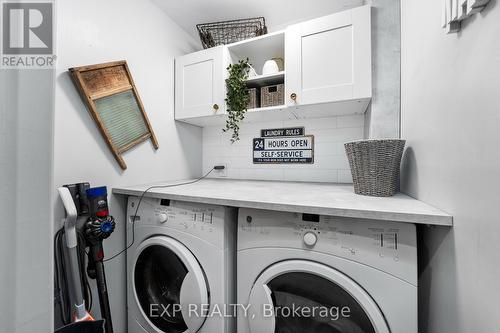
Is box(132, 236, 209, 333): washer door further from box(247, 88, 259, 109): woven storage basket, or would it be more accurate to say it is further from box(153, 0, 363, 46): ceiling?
box(153, 0, 363, 46): ceiling

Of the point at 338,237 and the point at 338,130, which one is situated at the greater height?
the point at 338,130

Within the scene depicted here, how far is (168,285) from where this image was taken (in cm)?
125

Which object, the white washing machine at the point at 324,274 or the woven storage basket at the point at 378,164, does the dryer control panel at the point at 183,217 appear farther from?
the woven storage basket at the point at 378,164

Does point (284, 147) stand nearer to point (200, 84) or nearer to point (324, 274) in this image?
point (200, 84)

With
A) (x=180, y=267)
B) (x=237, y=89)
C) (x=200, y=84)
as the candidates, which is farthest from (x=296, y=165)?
(x=180, y=267)

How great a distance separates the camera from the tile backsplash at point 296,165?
5.58 feet

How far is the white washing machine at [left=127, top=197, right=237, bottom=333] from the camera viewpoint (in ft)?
3.38

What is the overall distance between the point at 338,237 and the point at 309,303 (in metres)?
0.31

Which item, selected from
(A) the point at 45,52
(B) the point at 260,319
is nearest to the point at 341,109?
(B) the point at 260,319

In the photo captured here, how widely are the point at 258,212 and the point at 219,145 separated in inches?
51.7

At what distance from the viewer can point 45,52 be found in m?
0.37

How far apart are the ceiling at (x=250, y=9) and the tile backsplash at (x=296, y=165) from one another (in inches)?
33.9

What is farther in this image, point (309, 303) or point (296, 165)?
point (296, 165)

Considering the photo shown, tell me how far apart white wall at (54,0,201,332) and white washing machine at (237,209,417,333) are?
940 millimetres
